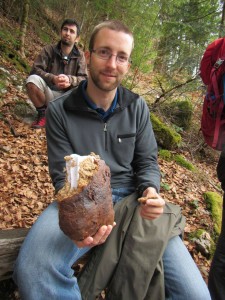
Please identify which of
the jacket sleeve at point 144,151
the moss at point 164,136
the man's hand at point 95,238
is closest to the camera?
the man's hand at point 95,238

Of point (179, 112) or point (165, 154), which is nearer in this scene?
point (165, 154)

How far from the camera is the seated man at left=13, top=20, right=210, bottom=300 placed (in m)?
1.82

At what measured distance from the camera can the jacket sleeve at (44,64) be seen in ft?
18.5

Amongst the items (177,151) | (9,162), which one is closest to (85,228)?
(9,162)

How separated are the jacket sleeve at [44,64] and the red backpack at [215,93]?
3.83 metres

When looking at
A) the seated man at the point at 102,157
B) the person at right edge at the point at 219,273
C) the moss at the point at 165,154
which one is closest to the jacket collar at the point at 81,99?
the seated man at the point at 102,157

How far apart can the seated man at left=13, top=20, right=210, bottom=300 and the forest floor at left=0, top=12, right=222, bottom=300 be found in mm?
916

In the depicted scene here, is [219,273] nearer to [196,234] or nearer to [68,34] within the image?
[196,234]

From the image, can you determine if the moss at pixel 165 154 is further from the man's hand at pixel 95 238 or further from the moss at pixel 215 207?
the man's hand at pixel 95 238

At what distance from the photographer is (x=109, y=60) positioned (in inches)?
90.7

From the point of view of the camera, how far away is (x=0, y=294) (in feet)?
8.00

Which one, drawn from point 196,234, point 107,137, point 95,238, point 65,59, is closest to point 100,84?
point 107,137

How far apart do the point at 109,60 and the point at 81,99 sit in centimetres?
43

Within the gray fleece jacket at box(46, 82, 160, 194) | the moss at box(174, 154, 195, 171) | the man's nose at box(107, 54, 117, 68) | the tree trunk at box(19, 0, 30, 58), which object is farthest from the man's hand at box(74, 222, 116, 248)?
the tree trunk at box(19, 0, 30, 58)
